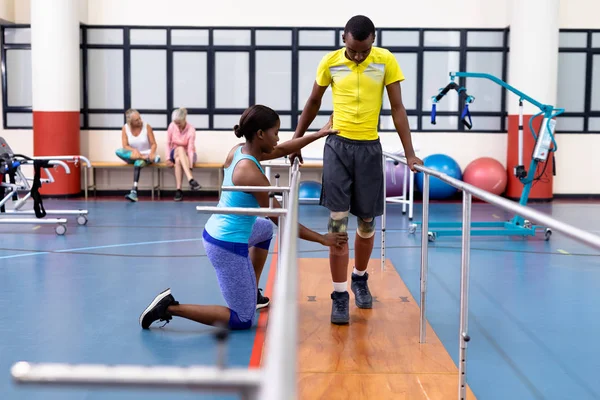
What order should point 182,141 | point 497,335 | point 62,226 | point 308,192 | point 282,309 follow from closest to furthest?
point 282,309 → point 497,335 → point 62,226 → point 308,192 → point 182,141

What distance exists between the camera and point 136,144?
408 inches

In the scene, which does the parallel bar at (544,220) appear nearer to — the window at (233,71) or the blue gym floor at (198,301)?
the blue gym floor at (198,301)

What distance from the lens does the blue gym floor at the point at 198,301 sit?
319 centimetres

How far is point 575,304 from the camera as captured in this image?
4.41 m

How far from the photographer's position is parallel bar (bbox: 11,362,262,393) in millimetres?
819

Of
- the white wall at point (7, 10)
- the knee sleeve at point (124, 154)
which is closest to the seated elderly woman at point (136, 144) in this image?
the knee sleeve at point (124, 154)

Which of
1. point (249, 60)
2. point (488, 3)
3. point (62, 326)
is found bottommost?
point (62, 326)

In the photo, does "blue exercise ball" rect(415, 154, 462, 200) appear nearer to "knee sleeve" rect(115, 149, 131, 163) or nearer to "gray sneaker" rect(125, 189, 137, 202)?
"gray sneaker" rect(125, 189, 137, 202)

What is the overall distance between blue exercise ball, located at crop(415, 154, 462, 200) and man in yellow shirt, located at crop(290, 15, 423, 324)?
6309 millimetres

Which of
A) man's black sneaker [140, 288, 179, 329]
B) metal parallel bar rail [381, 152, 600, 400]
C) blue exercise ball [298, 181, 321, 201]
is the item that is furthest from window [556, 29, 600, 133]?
man's black sneaker [140, 288, 179, 329]

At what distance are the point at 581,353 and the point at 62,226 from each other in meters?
5.29

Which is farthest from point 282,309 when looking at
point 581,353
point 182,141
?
point 182,141

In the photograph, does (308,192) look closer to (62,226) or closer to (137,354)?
(62,226)

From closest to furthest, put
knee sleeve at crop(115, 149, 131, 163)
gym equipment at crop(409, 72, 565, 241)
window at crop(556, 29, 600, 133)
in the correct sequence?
1. gym equipment at crop(409, 72, 565, 241)
2. knee sleeve at crop(115, 149, 131, 163)
3. window at crop(556, 29, 600, 133)
